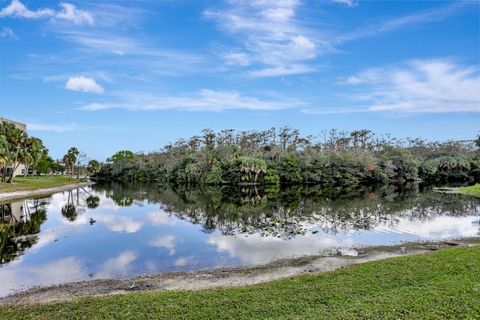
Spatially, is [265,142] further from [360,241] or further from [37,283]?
[37,283]

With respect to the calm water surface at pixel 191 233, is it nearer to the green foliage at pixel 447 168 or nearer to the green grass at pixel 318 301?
the green grass at pixel 318 301

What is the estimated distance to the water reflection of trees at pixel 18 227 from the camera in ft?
56.2

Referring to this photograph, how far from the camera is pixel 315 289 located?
911 cm

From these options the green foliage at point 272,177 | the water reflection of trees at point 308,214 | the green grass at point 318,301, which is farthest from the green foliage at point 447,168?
the green grass at point 318,301

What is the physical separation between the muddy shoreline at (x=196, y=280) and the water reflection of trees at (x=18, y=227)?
5882 millimetres

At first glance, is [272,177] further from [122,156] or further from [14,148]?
[122,156]

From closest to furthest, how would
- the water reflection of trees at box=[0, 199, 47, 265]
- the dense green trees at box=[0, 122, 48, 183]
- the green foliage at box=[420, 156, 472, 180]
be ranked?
the water reflection of trees at box=[0, 199, 47, 265] < the dense green trees at box=[0, 122, 48, 183] < the green foliage at box=[420, 156, 472, 180]

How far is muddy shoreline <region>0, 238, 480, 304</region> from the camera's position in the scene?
1062cm

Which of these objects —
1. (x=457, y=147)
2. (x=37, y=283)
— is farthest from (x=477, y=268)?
(x=457, y=147)

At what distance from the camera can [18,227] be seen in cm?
2289

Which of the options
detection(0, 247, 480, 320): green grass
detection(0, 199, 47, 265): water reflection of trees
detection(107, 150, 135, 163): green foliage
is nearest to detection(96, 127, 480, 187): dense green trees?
detection(107, 150, 135, 163): green foliage

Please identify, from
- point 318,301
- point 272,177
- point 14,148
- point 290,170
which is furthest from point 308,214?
point 14,148

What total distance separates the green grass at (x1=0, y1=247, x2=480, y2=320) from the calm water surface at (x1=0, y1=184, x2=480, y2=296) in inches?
189

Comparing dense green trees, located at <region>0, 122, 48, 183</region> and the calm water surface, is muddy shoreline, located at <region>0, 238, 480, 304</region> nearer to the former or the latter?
the calm water surface
